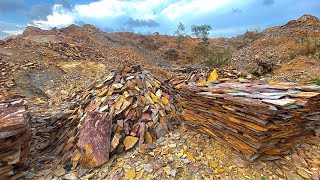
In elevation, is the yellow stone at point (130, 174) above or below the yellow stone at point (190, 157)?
below

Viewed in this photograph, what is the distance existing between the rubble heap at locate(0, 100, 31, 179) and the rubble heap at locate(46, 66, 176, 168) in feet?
2.63

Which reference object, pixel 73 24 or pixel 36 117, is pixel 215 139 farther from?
pixel 73 24

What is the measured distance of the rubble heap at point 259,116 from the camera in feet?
11.1

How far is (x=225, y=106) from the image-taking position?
3912mm

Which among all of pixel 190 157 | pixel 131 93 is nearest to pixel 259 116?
pixel 190 157

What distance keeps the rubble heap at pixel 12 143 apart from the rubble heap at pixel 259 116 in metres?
3.31

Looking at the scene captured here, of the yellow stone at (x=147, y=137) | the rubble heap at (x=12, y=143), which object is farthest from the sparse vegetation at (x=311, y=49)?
the rubble heap at (x=12, y=143)

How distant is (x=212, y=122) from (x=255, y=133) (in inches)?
38.1

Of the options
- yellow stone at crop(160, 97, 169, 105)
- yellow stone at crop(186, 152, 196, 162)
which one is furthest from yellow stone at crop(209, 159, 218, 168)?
yellow stone at crop(160, 97, 169, 105)

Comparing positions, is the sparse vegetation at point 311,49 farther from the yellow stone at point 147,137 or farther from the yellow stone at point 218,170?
the yellow stone at point 147,137

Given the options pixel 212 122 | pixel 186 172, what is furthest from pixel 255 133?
pixel 186 172

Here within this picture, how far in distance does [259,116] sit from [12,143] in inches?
157

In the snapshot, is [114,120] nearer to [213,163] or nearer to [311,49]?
[213,163]

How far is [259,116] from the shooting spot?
3.39m
